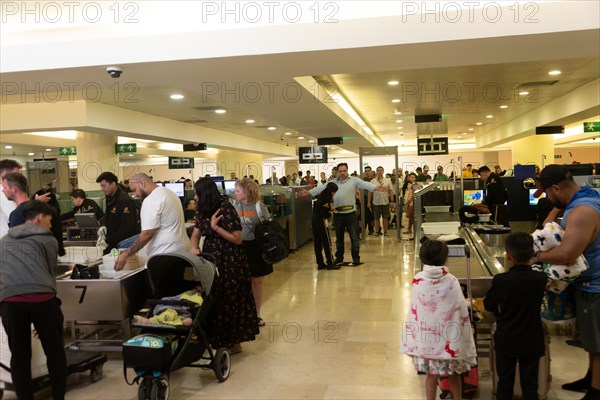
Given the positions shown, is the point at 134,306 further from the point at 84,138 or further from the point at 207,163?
the point at 207,163

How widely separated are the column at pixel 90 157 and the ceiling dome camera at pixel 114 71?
8832 millimetres

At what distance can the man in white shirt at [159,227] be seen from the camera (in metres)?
4.72

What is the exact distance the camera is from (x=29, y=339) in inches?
147

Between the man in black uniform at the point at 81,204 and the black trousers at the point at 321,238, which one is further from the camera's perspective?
the black trousers at the point at 321,238

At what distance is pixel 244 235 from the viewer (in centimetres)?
554

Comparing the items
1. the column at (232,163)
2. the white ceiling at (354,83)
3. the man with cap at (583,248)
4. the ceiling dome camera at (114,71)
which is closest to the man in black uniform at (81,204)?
the white ceiling at (354,83)

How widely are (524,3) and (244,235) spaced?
348 centimetres

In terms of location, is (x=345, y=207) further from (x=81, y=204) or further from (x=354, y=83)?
(x=81, y=204)

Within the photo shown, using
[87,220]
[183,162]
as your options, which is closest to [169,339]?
[87,220]

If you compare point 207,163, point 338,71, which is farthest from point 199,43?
point 207,163

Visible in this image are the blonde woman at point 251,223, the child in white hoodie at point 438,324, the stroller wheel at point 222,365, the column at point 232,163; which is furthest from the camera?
the column at point 232,163

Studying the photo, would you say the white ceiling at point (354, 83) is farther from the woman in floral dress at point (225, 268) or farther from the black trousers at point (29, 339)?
the black trousers at point (29, 339)

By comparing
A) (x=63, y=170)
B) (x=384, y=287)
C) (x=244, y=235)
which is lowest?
(x=384, y=287)

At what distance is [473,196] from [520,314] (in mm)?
7244
